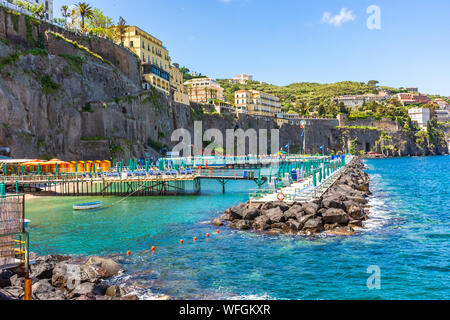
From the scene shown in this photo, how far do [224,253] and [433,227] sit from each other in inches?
669

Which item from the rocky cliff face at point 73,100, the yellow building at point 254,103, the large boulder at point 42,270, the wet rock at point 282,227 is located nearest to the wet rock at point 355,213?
the wet rock at point 282,227

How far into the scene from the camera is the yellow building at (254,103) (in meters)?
160

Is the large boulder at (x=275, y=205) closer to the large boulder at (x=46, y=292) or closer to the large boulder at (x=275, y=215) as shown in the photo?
the large boulder at (x=275, y=215)

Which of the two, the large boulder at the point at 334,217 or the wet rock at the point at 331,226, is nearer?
the wet rock at the point at 331,226

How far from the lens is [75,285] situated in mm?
15969

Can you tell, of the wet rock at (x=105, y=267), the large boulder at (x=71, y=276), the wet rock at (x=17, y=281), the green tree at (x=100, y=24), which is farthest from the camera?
the green tree at (x=100, y=24)

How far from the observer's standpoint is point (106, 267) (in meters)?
18.5

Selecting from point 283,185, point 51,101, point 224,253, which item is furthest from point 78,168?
point 224,253

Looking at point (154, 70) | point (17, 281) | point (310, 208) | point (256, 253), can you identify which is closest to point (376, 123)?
point (154, 70)

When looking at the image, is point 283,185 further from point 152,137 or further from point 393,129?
point 393,129

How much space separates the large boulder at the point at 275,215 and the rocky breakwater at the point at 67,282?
1207 centimetres

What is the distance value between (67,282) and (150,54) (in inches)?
3828

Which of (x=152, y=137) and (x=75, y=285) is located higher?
(x=152, y=137)

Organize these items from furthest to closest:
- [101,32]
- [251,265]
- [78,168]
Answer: [101,32]
[78,168]
[251,265]
